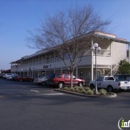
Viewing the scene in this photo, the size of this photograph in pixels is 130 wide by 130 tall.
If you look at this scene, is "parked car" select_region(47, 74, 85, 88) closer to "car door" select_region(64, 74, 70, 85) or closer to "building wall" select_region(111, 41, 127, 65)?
"car door" select_region(64, 74, 70, 85)

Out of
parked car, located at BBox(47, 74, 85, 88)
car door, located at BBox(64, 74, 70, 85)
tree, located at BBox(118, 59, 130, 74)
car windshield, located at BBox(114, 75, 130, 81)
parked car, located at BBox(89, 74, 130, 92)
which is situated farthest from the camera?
tree, located at BBox(118, 59, 130, 74)

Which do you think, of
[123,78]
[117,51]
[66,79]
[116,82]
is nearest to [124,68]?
[117,51]

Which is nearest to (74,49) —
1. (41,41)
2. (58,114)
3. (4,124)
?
(41,41)

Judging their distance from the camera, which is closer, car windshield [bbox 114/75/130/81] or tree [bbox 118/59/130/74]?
car windshield [bbox 114/75/130/81]

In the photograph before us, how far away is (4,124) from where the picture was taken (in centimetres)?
708

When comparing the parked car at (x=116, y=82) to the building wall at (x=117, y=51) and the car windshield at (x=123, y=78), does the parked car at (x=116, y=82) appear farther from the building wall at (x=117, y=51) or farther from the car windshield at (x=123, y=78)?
the building wall at (x=117, y=51)

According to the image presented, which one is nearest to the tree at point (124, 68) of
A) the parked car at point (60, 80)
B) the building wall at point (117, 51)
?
the building wall at point (117, 51)

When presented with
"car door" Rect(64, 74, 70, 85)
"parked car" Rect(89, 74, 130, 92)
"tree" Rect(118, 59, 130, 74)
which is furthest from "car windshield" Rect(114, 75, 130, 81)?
"tree" Rect(118, 59, 130, 74)

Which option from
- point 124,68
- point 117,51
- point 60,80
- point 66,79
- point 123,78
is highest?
point 117,51

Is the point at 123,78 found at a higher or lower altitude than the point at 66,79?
higher

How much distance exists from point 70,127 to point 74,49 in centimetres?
1546

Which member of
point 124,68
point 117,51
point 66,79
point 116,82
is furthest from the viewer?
point 117,51

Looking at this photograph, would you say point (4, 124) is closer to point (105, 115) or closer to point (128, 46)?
point (105, 115)

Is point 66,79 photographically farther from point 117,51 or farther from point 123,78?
point 117,51
